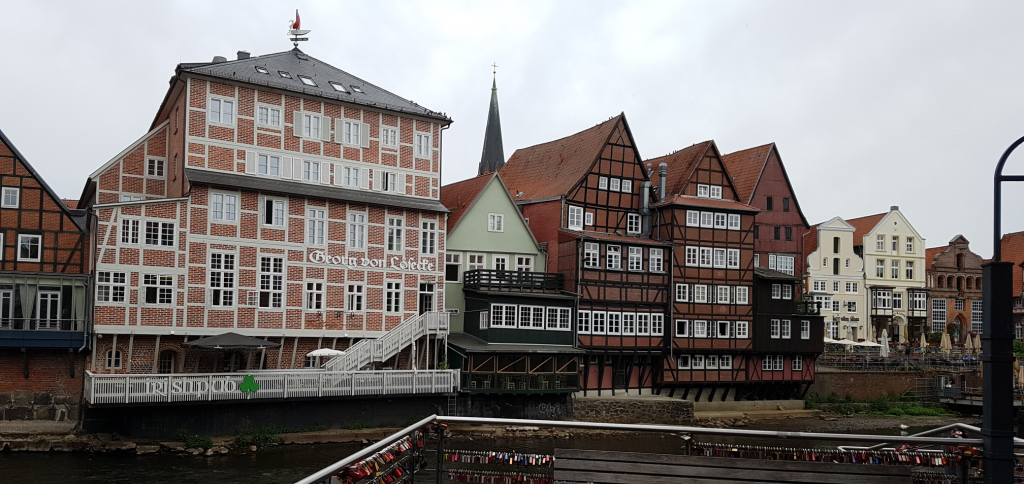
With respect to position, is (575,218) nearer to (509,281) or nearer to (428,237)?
(509,281)

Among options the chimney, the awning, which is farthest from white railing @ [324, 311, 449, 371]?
the chimney

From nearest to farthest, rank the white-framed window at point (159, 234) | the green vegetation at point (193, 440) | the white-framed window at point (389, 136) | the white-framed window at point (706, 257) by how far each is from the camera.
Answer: the green vegetation at point (193, 440), the white-framed window at point (159, 234), the white-framed window at point (389, 136), the white-framed window at point (706, 257)

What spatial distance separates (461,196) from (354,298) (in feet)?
29.8

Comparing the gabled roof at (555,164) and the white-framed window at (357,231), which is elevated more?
the gabled roof at (555,164)

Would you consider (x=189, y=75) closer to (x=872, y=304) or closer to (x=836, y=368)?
(x=836, y=368)

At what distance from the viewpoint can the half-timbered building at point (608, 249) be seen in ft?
129

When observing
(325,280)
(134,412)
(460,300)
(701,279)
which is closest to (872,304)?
(701,279)

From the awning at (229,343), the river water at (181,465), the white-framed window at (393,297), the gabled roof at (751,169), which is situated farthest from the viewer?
the gabled roof at (751,169)

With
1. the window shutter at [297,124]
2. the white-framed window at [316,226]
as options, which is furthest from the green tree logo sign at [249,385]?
the window shutter at [297,124]

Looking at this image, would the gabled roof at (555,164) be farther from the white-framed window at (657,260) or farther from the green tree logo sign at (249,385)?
the green tree logo sign at (249,385)

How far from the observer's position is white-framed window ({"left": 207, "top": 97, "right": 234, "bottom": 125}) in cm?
3284

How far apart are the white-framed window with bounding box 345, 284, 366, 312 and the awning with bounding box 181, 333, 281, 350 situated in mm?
4142

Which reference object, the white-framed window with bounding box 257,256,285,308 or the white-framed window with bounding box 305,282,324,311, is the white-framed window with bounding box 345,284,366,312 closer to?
the white-framed window with bounding box 305,282,324,311

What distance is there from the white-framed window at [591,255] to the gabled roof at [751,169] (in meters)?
12.5
